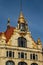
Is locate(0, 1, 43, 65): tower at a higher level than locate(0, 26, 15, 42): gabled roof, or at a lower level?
lower

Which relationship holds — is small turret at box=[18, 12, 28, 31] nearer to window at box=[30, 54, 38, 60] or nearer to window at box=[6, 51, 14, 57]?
window at box=[30, 54, 38, 60]

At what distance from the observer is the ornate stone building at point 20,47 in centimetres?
7769

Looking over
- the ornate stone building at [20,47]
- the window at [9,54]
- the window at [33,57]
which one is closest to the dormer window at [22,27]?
the ornate stone building at [20,47]

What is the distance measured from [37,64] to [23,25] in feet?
37.3

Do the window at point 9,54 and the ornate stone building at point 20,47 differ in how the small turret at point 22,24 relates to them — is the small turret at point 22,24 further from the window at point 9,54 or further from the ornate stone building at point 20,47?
the window at point 9,54

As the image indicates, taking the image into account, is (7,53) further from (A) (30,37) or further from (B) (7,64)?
(A) (30,37)

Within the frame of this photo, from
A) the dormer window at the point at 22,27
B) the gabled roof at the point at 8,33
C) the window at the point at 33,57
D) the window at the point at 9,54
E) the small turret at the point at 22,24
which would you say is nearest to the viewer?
the window at the point at 9,54

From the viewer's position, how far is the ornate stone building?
77.7 m

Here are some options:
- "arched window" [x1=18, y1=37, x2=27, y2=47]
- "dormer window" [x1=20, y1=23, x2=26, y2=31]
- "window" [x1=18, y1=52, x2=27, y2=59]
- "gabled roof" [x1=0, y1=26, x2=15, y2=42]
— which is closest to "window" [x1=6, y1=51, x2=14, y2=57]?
"window" [x1=18, y1=52, x2=27, y2=59]

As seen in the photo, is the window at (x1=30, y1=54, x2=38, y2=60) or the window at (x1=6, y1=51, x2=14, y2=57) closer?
the window at (x1=6, y1=51, x2=14, y2=57)

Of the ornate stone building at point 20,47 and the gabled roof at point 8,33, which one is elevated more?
the gabled roof at point 8,33

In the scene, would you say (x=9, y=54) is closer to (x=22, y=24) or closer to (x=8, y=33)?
(x=8, y=33)

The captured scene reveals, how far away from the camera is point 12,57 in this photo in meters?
77.9

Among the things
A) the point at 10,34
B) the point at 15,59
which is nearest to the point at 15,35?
the point at 10,34
